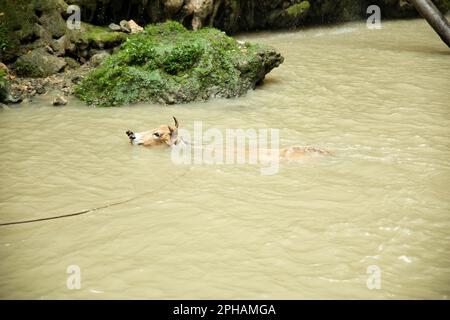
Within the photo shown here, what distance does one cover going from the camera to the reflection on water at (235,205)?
384 centimetres

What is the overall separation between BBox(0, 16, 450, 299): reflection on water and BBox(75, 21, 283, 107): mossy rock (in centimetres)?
40

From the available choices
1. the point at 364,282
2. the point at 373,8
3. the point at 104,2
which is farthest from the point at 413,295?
the point at 373,8

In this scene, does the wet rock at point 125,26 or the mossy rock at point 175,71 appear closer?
the mossy rock at point 175,71

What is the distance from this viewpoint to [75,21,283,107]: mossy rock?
9031 millimetres

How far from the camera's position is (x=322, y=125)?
7.77 metres

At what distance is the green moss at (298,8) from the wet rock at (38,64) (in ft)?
30.4

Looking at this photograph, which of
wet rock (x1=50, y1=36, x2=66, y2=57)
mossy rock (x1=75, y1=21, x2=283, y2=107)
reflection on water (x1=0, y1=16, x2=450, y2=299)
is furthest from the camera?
wet rock (x1=50, y1=36, x2=66, y2=57)

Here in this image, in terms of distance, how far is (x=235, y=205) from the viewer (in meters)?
5.15

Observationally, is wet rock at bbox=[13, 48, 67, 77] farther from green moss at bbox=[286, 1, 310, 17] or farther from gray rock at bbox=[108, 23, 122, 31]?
green moss at bbox=[286, 1, 310, 17]

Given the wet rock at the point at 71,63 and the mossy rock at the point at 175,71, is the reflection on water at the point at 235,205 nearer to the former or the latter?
the mossy rock at the point at 175,71

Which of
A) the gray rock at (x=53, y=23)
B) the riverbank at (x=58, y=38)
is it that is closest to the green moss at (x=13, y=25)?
the riverbank at (x=58, y=38)

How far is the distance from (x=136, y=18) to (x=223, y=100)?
4875 mm
